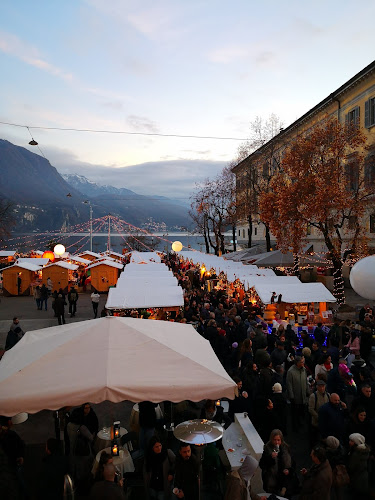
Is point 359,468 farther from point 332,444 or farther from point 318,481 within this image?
point 318,481

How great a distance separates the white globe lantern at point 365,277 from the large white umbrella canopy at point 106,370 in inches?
154

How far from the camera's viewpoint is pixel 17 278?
934 inches

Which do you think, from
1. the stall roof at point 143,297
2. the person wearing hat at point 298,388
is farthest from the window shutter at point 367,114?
the person wearing hat at point 298,388

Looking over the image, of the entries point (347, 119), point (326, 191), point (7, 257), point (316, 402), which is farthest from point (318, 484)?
point (7, 257)

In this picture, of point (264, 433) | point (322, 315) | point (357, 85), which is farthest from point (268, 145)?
point (264, 433)

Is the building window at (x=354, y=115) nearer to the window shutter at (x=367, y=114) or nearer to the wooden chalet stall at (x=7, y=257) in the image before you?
the window shutter at (x=367, y=114)

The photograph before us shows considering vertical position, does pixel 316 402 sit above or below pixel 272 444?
below

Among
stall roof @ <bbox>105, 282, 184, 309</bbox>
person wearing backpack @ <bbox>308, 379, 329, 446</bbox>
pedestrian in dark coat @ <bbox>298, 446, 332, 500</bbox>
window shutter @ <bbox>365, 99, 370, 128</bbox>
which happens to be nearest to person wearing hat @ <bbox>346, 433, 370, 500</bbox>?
pedestrian in dark coat @ <bbox>298, 446, 332, 500</bbox>

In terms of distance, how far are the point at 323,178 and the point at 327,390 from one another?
43.9 ft

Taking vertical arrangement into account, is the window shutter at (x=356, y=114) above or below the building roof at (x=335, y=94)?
below

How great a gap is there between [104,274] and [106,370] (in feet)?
65.5

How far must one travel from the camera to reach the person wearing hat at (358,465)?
4.56m

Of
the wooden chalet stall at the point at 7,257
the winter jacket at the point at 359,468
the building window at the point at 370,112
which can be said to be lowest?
the winter jacket at the point at 359,468

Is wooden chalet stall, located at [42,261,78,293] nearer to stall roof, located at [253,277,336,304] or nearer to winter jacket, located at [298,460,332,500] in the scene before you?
stall roof, located at [253,277,336,304]
